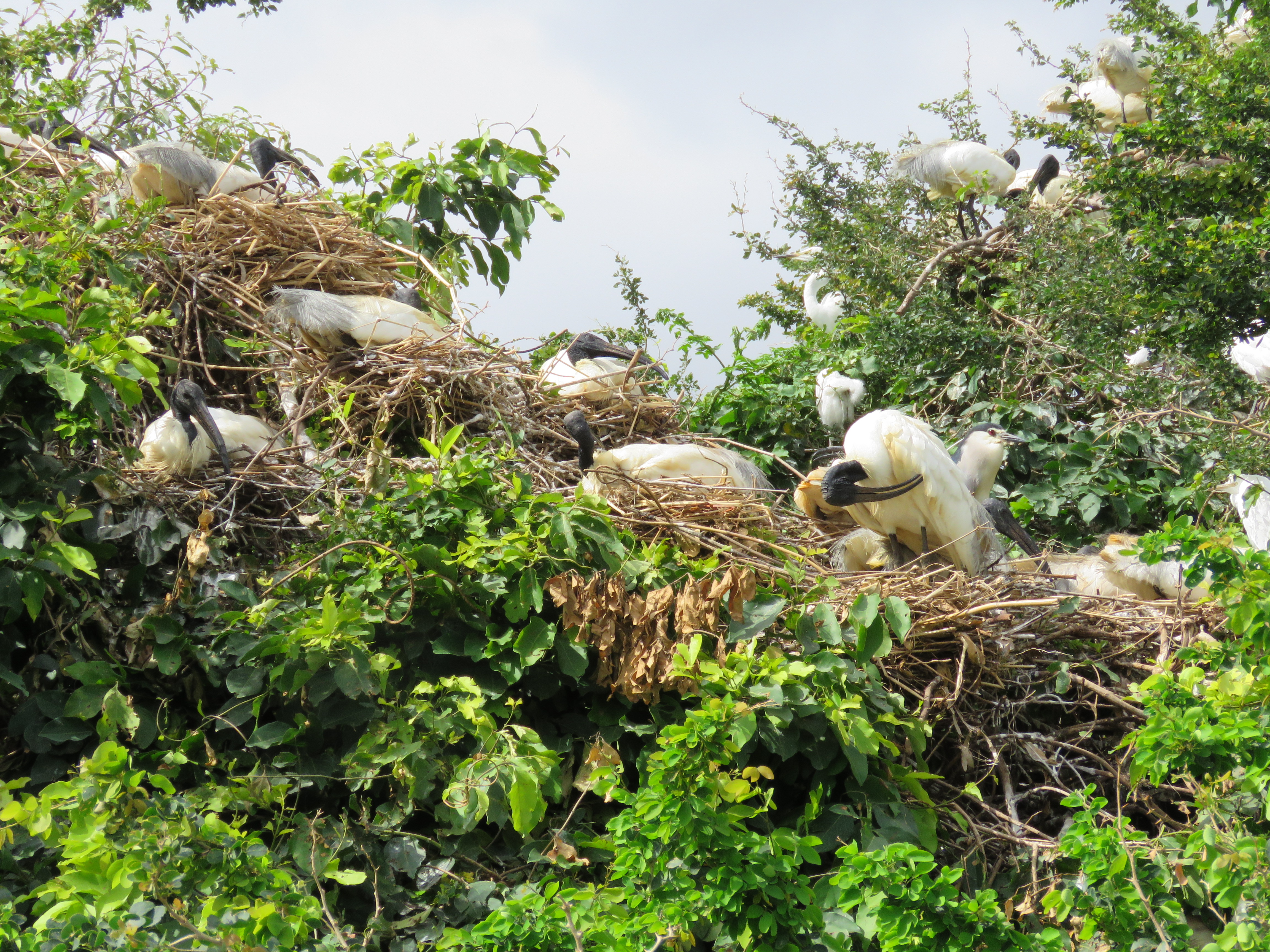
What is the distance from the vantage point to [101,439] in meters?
3.79

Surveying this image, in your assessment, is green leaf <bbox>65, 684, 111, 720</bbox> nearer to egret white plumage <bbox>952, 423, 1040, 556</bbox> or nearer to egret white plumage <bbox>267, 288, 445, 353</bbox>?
egret white plumage <bbox>267, 288, 445, 353</bbox>

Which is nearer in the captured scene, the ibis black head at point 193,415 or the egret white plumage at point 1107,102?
the ibis black head at point 193,415

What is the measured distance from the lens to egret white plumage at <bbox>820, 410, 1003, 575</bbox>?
4.08m

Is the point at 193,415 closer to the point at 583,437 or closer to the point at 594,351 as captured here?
the point at 583,437

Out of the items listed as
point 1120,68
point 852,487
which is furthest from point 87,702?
point 1120,68

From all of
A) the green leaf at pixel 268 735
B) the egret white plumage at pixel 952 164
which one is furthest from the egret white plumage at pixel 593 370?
the egret white plumage at pixel 952 164

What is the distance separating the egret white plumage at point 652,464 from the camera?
166 inches

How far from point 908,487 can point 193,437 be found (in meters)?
2.65

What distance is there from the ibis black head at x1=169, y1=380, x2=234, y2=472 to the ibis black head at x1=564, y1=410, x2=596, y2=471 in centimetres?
128

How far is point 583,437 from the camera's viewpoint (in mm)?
4355

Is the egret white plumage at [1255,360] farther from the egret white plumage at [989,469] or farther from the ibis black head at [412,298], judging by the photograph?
the ibis black head at [412,298]

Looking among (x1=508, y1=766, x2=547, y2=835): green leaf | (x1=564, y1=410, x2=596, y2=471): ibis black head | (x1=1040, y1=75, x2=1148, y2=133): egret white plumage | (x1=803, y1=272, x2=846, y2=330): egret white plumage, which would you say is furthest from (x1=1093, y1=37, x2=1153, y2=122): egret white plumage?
(x1=508, y1=766, x2=547, y2=835): green leaf

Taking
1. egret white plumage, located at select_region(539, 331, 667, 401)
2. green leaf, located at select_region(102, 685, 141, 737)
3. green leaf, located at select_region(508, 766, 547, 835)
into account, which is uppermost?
egret white plumage, located at select_region(539, 331, 667, 401)

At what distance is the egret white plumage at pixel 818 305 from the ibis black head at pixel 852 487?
135 inches
